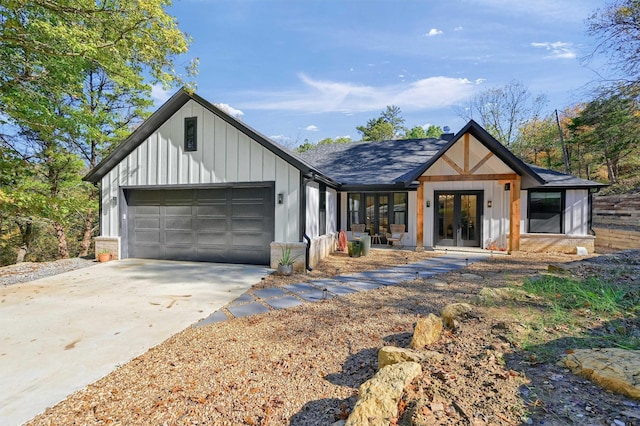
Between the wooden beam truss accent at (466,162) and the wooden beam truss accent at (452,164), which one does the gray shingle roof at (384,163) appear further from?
the wooden beam truss accent at (466,162)

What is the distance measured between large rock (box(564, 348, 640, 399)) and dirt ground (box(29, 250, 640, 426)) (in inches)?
2.7

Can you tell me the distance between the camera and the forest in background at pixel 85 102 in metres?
7.00

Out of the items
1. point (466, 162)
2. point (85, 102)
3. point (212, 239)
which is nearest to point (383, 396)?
point (212, 239)

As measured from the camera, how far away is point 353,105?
89.7 ft

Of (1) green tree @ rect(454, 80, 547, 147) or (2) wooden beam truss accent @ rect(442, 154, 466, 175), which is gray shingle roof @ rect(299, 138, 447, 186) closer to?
(2) wooden beam truss accent @ rect(442, 154, 466, 175)

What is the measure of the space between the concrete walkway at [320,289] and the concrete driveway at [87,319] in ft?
1.14

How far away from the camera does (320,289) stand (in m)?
6.14

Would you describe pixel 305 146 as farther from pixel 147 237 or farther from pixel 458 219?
pixel 147 237

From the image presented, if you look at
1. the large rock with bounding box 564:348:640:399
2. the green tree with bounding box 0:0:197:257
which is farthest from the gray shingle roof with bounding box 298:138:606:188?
the large rock with bounding box 564:348:640:399

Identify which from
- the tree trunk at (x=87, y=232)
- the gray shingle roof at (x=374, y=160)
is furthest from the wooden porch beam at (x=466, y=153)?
the tree trunk at (x=87, y=232)

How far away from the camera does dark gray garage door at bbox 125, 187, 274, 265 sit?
8.65m

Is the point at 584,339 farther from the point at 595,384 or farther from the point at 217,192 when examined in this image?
the point at 217,192

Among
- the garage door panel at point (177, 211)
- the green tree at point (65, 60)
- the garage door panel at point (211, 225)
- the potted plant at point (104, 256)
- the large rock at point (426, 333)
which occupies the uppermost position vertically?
the green tree at point (65, 60)

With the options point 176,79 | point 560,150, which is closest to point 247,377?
point 176,79
